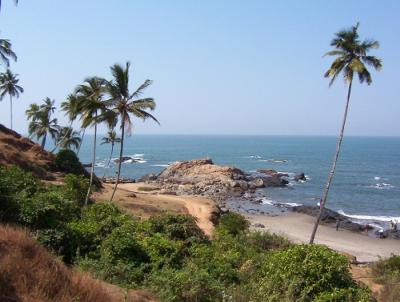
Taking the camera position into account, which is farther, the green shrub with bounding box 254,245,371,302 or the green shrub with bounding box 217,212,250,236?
the green shrub with bounding box 217,212,250,236

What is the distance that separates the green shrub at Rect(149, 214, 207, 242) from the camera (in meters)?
18.2

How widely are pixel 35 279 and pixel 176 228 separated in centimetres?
1122

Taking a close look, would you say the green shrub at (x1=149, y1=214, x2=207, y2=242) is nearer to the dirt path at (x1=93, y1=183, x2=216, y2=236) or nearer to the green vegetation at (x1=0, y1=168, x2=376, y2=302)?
the green vegetation at (x1=0, y1=168, x2=376, y2=302)

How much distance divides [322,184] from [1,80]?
56234 millimetres

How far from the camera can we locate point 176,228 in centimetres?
1841

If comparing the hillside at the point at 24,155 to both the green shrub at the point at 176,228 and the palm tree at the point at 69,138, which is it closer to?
the palm tree at the point at 69,138

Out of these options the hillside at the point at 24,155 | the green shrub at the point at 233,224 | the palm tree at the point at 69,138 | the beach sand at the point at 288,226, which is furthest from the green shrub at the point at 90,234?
the palm tree at the point at 69,138

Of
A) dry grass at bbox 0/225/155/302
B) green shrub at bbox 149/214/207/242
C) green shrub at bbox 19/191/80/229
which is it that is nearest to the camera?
dry grass at bbox 0/225/155/302

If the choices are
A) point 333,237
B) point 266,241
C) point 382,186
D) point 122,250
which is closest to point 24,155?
point 266,241

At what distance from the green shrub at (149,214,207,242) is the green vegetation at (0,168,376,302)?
992 mm

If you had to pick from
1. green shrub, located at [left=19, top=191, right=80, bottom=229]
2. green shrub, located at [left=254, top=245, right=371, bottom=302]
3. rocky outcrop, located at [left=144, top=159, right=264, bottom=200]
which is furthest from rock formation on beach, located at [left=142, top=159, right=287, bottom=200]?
green shrub, located at [left=254, top=245, right=371, bottom=302]

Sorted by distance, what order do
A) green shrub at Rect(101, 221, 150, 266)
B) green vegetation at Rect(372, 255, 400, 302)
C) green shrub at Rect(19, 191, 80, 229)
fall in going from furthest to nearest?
green vegetation at Rect(372, 255, 400, 302) < green shrub at Rect(19, 191, 80, 229) < green shrub at Rect(101, 221, 150, 266)

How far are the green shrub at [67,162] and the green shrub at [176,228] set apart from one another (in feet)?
81.5

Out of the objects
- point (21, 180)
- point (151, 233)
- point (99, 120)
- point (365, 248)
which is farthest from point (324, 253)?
point (365, 248)
